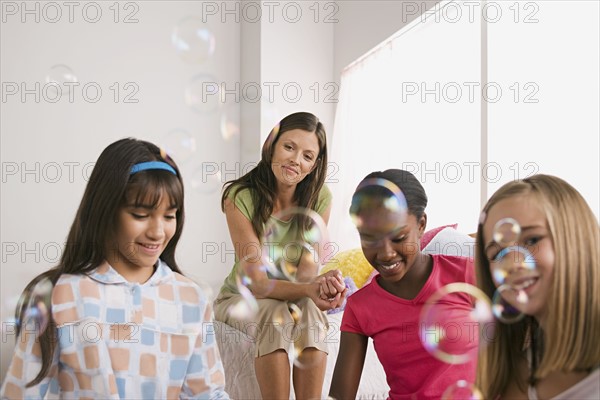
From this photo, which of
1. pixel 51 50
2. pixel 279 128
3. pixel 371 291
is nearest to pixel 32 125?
pixel 51 50

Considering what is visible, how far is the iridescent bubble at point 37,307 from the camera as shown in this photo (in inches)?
59.9

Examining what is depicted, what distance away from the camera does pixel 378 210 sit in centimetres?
178

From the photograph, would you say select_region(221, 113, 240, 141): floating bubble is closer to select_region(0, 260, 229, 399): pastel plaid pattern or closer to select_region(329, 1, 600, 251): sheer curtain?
select_region(329, 1, 600, 251): sheer curtain

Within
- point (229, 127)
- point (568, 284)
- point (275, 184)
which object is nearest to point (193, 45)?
point (275, 184)

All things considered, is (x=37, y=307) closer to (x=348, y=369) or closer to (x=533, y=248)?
(x=348, y=369)

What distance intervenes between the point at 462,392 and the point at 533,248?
0.39 metres

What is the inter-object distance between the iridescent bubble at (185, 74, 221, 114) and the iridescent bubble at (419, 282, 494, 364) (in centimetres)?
339

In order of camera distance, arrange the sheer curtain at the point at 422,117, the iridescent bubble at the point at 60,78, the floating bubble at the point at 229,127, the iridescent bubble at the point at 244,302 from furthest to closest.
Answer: the floating bubble at the point at 229,127, the iridescent bubble at the point at 60,78, the sheer curtain at the point at 422,117, the iridescent bubble at the point at 244,302

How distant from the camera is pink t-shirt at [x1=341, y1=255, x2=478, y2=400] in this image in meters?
1.76

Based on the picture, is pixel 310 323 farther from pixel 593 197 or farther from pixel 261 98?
pixel 261 98

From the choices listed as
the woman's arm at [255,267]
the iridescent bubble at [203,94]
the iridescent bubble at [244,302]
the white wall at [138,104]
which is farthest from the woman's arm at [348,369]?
the iridescent bubble at [203,94]

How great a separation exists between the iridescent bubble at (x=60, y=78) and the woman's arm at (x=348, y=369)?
3.07 m

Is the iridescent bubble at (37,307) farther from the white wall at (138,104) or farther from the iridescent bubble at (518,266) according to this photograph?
the white wall at (138,104)

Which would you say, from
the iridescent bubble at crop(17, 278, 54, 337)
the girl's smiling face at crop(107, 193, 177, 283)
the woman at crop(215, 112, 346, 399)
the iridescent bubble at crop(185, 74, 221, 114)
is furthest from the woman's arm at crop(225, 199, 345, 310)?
the iridescent bubble at crop(185, 74, 221, 114)
